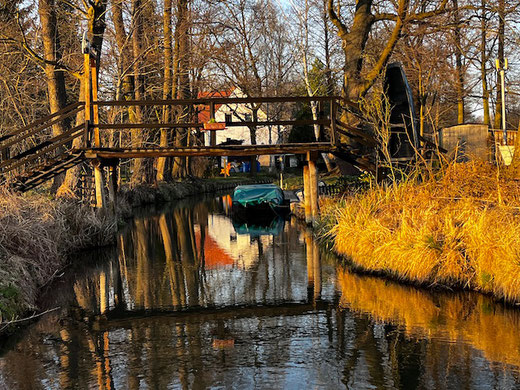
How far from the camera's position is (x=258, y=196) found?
25.8 m

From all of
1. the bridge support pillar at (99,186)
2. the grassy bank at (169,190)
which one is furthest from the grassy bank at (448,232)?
the grassy bank at (169,190)

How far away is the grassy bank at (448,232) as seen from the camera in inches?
399

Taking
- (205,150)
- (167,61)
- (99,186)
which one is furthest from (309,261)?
(167,61)

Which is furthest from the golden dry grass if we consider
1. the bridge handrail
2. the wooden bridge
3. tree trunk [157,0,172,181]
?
tree trunk [157,0,172,181]

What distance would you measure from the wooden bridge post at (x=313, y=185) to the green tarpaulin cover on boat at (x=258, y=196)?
20.8 feet

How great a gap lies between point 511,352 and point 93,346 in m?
5.13

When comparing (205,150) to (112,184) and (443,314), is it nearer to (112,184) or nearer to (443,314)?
(112,184)

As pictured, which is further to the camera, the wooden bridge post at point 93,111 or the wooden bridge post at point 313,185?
the wooden bridge post at point 313,185

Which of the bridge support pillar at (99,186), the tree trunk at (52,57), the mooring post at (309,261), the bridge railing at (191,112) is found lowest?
the mooring post at (309,261)

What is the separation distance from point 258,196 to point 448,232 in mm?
15078

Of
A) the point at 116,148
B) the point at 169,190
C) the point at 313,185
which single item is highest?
the point at 116,148

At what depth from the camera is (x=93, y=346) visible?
845 centimetres

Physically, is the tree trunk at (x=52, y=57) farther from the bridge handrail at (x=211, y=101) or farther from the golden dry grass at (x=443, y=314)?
the golden dry grass at (x=443, y=314)

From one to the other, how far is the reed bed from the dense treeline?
2.42 metres
